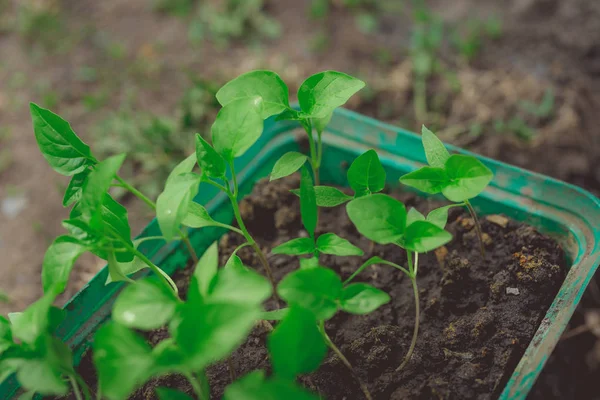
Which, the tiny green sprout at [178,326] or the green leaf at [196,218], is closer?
the tiny green sprout at [178,326]

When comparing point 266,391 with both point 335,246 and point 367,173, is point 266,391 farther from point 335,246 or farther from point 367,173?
point 367,173

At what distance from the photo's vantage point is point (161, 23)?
2617mm

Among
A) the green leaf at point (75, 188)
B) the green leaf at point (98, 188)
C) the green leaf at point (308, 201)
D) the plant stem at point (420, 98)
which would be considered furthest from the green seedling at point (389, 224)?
the plant stem at point (420, 98)

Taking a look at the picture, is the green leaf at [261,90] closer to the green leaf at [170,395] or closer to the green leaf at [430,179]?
the green leaf at [430,179]

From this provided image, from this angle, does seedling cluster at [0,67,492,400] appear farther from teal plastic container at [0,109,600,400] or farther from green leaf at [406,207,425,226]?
teal plastic container at [0,109,600,400]

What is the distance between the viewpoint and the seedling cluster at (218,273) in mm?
692

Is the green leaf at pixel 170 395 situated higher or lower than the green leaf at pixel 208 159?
lower

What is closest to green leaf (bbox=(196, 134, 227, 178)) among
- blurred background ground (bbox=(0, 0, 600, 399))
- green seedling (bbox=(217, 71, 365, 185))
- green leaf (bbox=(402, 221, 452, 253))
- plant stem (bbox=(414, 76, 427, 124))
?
green seedling (bbox=(217, 71, 365, 185))

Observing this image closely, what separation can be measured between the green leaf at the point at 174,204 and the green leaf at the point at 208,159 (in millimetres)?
31

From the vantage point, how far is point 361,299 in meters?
0.83

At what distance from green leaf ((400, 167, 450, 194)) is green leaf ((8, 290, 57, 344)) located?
0.55m

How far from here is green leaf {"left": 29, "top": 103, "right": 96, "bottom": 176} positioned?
37.7 inches

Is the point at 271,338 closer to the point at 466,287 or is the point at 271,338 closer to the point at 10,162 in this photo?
the point at 466,287

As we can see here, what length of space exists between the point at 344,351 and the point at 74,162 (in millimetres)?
567
